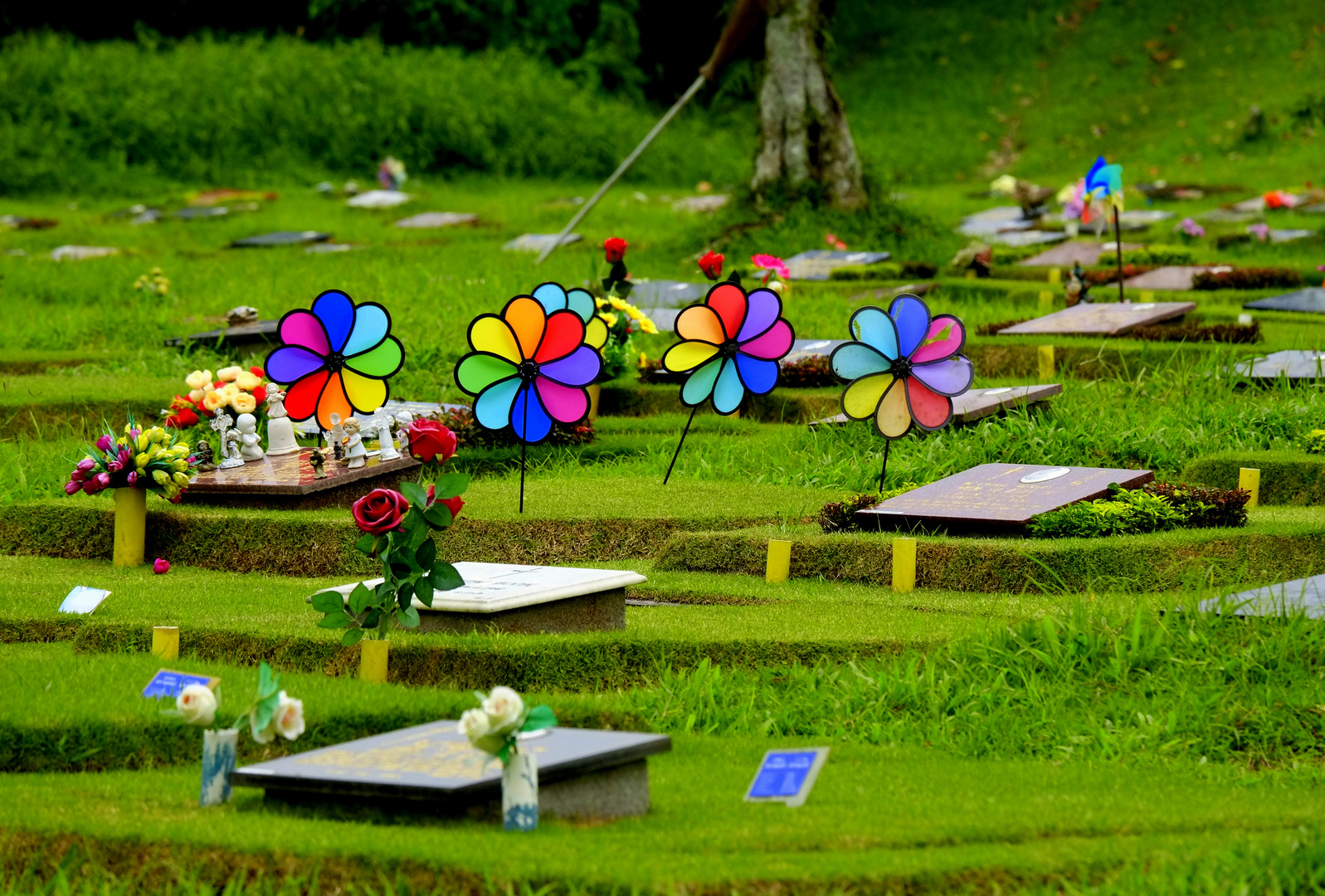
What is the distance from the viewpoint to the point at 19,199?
20203 millimetres

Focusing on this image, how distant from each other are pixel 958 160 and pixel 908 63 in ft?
15.7

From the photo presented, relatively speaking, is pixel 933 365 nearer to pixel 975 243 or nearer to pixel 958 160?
pixel 975 243

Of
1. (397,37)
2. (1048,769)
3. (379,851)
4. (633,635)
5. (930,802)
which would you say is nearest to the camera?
(379,851)

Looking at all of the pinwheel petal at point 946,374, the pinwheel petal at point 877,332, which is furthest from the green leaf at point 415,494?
the pinwheel petal at point 946,374

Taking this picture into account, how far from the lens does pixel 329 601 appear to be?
5094 mm

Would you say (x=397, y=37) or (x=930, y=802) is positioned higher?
(x=397, y=37)

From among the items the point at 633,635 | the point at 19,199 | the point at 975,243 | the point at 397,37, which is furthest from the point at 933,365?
the point at 397,37

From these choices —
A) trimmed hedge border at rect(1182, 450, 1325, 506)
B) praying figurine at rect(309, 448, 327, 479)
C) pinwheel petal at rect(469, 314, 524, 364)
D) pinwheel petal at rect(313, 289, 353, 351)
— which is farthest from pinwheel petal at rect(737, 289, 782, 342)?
trimmed hedge border at rect(1182, 450, 1325, 506)

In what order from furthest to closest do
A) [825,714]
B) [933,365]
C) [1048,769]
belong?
[933,365], [825,714], [1048,769]

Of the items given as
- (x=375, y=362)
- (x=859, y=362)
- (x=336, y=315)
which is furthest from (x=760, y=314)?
(x=336, y=315)

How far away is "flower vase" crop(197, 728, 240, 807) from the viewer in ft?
13.0

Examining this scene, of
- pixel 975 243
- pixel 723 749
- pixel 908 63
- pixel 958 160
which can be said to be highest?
pixel 908 63

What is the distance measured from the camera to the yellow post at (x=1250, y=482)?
7.12 m

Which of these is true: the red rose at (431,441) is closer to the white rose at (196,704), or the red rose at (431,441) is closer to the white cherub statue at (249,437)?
the white rose at (196,704)
